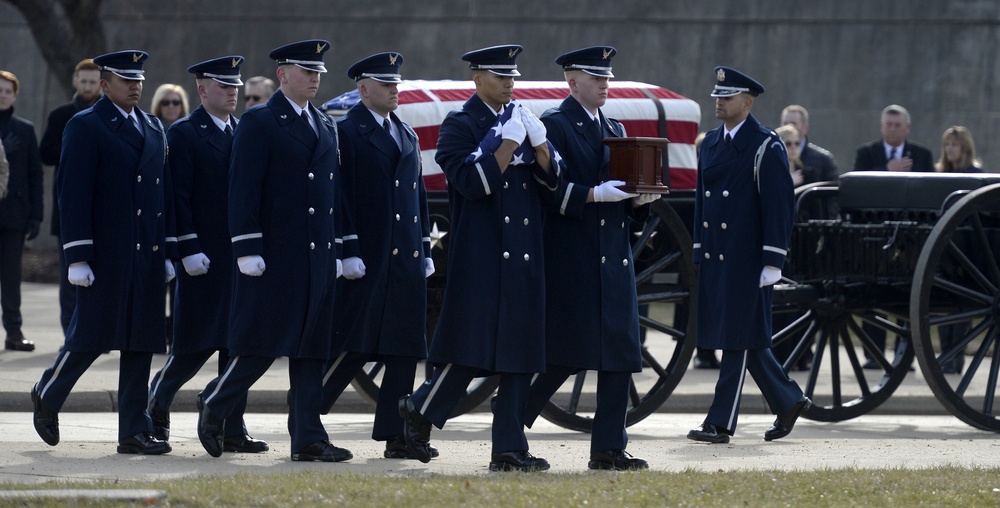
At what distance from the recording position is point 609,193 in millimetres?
6430

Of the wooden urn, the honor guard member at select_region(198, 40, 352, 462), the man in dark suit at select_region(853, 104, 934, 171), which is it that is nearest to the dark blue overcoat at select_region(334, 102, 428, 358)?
the honor guard member at select_region(198, 40, 352, 462)

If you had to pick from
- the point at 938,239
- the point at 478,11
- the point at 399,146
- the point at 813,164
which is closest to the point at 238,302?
the point at 399,146

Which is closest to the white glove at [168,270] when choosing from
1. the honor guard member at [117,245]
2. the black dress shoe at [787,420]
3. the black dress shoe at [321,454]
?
the honor guard member at [117,245]

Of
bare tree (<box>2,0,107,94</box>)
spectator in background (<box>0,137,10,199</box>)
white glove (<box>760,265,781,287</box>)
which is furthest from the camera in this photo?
bare tree (<box>2,0,107,94</box>)

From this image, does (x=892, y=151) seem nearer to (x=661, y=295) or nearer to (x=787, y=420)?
(x=661, y=295)

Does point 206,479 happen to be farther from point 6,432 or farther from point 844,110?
point 844,110

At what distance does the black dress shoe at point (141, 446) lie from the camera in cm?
691

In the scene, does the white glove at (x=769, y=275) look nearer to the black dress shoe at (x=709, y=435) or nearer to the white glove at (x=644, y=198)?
the black dress shoe at (x=709, y=435)

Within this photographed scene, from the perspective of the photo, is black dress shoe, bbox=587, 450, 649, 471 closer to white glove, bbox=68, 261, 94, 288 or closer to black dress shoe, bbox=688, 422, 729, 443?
black dress shoe, bbox=688, 422, 729, 443

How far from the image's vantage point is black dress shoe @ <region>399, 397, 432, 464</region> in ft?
21.5

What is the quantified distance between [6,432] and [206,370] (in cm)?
274

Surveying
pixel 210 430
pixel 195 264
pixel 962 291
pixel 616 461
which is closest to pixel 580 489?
pixel 616 461

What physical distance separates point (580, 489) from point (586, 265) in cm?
125

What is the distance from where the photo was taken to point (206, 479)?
5.80 metres
